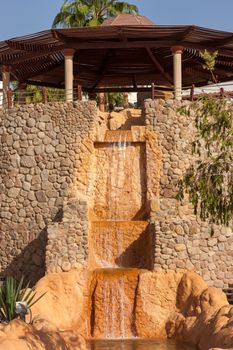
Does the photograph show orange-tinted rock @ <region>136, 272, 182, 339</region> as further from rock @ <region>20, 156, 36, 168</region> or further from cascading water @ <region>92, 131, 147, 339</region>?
rock @ <region>20, 156, 36, 168</region>

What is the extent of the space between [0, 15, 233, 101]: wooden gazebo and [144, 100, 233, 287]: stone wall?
163 cm

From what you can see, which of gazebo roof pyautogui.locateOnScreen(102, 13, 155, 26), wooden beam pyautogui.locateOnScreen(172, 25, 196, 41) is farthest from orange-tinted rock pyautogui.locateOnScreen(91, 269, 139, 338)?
gazebo roof pyautogui.locateOnScreen(102, 13, 155, 26)

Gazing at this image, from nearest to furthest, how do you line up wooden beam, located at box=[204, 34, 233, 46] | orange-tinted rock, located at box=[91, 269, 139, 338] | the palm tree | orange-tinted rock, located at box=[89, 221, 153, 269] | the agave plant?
the agave plant → orange-tinted rock, located at box=[91, 269, 139, 338] → orange-tinted rock, located at box=[89, 221, 153, 269] → wooden beam, located at box=[204, 34, 233, 46] → the palm tree

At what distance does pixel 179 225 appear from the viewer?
2483cm

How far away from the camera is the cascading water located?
→ 78.0 feet

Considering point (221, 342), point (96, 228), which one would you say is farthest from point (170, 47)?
point (221, 342)

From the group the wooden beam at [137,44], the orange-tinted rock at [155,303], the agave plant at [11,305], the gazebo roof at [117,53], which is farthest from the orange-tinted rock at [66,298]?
the wooden beam at [137,44]

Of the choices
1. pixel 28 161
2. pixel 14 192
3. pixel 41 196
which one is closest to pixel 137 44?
pixel 28 161

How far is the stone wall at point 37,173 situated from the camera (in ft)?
90.1

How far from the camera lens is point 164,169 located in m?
27.8

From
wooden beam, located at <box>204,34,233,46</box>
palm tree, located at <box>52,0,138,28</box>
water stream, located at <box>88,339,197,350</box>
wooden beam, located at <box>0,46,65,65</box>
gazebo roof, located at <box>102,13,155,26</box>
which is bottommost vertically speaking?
water stream, located at <box>88,339,197,350</box>

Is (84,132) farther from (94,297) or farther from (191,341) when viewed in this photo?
(191,341)

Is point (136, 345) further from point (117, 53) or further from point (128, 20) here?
point (117, 53)

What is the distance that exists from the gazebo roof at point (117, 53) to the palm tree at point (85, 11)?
5.38 metres
